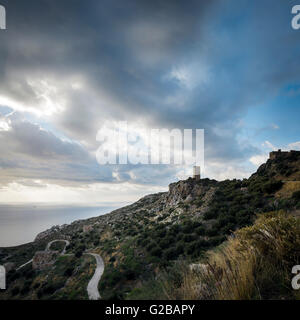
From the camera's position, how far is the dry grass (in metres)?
2.35

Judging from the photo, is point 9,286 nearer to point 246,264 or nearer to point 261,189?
point 246,264

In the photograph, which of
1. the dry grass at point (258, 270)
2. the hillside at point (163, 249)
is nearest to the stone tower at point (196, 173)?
the hillside at point (163, 249)

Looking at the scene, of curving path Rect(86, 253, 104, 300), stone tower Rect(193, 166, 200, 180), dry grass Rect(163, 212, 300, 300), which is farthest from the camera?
stone tower Rect(193, 166, 200, 180)

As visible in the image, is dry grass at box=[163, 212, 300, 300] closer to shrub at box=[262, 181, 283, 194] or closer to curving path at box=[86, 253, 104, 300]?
curving path at box=[86, 253, 104, 300]

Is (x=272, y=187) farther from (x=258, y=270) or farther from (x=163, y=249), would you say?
(x=258, y=270)

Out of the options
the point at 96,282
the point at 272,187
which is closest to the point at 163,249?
the point at 96,282

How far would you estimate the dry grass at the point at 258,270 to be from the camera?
2.35 metres

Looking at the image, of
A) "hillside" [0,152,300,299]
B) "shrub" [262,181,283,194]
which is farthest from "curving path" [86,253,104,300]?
"shrub" [262,181,283,194]

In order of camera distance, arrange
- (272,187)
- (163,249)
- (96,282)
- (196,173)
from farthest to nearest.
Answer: (196,173), (272,187), (96,282), (163,249)

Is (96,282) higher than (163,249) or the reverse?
the reverse

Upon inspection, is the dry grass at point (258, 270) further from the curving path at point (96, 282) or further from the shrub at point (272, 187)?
the shrub at point (272, 187)

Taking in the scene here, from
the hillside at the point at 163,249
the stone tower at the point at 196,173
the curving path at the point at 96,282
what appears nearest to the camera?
the hillside at the point at 163,249

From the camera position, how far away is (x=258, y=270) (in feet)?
8.66
